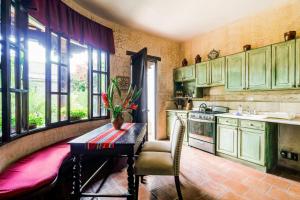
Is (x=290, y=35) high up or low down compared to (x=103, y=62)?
up

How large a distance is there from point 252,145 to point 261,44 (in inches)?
81.7

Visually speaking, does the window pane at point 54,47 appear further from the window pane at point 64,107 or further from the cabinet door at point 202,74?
the cabinet door at point 202,74

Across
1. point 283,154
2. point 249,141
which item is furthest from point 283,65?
point 283,154

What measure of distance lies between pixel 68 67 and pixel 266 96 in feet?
12.6

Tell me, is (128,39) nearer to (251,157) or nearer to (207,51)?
(207,51)

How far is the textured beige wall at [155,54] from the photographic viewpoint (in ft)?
12.5

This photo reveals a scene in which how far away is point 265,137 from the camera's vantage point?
8.68 feet

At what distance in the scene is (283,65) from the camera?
2684mm

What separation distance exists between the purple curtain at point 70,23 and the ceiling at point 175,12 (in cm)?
32

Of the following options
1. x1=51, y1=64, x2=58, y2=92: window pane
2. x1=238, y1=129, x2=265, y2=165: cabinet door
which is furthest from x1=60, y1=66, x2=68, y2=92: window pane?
x1=238, y1=129, x2=265, y2=165: cabinet door

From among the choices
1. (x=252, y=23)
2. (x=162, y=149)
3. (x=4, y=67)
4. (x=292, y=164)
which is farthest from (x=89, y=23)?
(x=292, y=164)

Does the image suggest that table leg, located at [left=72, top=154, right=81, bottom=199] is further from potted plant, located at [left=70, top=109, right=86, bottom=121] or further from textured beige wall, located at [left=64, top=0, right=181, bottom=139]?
textured beige wall, located at [left=64, top=0, right=181, bottom=139]

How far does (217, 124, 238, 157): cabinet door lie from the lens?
3.06m

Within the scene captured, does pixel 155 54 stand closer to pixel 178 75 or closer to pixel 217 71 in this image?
pixel 178 75
